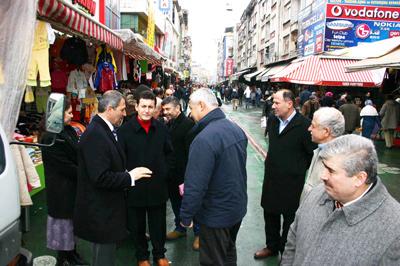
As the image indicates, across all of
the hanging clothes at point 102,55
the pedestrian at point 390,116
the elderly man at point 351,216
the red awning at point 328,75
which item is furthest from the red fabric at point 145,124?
the pedestrian at point 390,116

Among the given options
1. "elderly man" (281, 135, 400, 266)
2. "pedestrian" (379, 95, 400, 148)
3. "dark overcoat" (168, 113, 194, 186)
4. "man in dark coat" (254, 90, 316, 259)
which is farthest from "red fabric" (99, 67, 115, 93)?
"pedestrian" (379, 95, 400, 148)

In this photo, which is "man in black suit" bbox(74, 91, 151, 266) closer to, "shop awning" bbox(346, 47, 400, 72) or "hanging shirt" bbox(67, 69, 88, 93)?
"hanging shirt" bbox(67, 69, 88, 93)

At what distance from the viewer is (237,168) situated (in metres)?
3.21

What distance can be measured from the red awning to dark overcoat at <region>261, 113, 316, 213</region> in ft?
32.1

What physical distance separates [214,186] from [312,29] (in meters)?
19.8

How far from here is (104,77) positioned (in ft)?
24.7

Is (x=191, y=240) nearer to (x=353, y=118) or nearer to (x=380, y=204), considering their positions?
(x=380, y=204)

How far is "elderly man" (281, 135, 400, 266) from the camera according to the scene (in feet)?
5.88

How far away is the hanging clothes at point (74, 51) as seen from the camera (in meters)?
6.44

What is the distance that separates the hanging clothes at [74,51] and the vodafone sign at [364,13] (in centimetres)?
1538

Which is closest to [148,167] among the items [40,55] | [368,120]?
[40,55]

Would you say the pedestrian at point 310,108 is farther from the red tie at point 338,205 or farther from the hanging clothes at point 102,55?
the red tie at point 338,205

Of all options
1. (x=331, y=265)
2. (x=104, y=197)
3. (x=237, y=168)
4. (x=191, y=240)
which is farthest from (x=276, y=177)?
(x=331, y=265)

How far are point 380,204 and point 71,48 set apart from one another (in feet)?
19.4
